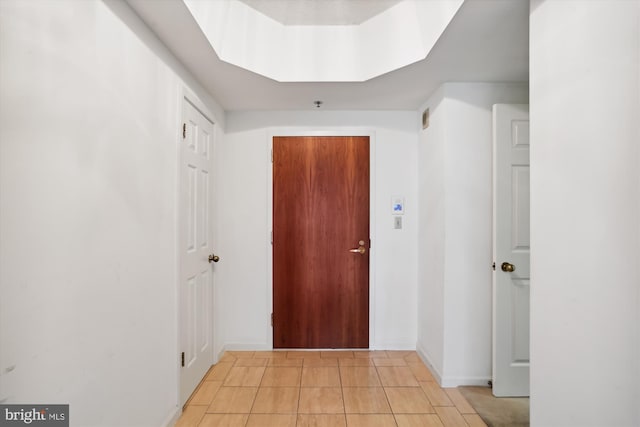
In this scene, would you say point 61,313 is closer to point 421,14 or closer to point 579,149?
point 579,149

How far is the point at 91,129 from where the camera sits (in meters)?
1.36

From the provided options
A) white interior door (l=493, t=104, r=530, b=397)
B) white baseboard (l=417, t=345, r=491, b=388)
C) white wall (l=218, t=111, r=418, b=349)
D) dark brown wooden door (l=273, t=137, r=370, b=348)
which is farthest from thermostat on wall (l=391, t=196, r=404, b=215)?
white baseboard (l=417, t=345, r=491, b=388)

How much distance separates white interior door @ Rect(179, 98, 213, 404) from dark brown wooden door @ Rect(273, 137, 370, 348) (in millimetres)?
667

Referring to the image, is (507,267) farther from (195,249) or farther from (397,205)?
(195,249)

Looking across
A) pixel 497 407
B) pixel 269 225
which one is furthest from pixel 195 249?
pixel 497 407

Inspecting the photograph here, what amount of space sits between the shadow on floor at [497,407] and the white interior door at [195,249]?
1944 mm

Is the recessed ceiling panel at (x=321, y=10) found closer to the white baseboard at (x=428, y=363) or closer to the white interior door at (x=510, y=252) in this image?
the white interior door at (x=510, y=252)

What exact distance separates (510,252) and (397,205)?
108 cm

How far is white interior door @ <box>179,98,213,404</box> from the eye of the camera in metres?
2.27

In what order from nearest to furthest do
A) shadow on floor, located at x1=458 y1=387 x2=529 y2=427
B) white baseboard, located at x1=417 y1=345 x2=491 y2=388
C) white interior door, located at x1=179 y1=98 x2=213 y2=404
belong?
shadow on floor, located at x1=458 y1=387 x2=529 y2=427, white interior door, located at x1=179 y1=98 x2=213 y2=404, white baseboard, located at x1=417 y1=345 x2=491 y2=388

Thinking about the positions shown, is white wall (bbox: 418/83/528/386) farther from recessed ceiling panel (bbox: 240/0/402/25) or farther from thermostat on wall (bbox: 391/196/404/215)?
recessed ceiling panel (bbox: 240/0/402/25)

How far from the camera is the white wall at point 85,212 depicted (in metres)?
1.04

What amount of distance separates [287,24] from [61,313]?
215 cm

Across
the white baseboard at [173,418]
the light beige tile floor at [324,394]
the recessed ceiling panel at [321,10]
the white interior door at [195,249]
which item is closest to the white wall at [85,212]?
the white baseboard at [173,418]
